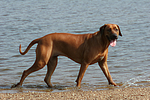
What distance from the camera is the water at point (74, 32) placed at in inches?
324

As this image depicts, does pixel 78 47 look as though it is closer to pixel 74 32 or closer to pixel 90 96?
pixel 90 96

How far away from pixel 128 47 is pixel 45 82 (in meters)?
4.74

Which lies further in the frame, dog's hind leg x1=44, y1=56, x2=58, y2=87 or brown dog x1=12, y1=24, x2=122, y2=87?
dog's hind leg x1=44, y1=56, x2=58, y2=87

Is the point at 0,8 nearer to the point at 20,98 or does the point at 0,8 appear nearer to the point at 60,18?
the point at 60,18

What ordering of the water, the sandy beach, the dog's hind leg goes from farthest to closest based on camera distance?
the water < the dog's hind leg < the sandy beach

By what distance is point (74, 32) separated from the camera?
1452cm

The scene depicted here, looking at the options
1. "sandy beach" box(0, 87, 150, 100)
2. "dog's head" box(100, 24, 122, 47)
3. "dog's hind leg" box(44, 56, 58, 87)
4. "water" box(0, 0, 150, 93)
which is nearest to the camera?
"sandy beach" box(0, 87, 150, 100)

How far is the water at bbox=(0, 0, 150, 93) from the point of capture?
27.0ft

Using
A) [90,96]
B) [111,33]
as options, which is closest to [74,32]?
[111,33]

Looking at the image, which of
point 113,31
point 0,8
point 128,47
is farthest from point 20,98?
point 0,8

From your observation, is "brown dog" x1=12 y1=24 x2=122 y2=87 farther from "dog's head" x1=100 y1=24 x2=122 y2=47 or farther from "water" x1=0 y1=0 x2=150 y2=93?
"water" x1=0 y1=0 x2=150 y2=93

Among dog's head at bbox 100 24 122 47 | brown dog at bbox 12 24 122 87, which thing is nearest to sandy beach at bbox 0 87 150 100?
brown dog at bbox 12 24 122 87

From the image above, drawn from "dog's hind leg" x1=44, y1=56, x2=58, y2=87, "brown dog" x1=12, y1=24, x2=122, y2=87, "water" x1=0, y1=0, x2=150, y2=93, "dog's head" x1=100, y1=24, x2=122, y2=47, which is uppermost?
"dog's head" x1=100, y1=24, x2=122, y2=47

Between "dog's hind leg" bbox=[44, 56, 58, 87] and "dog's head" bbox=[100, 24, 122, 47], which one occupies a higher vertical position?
"dog's head" bbox=[100, 24, 122, 47]
